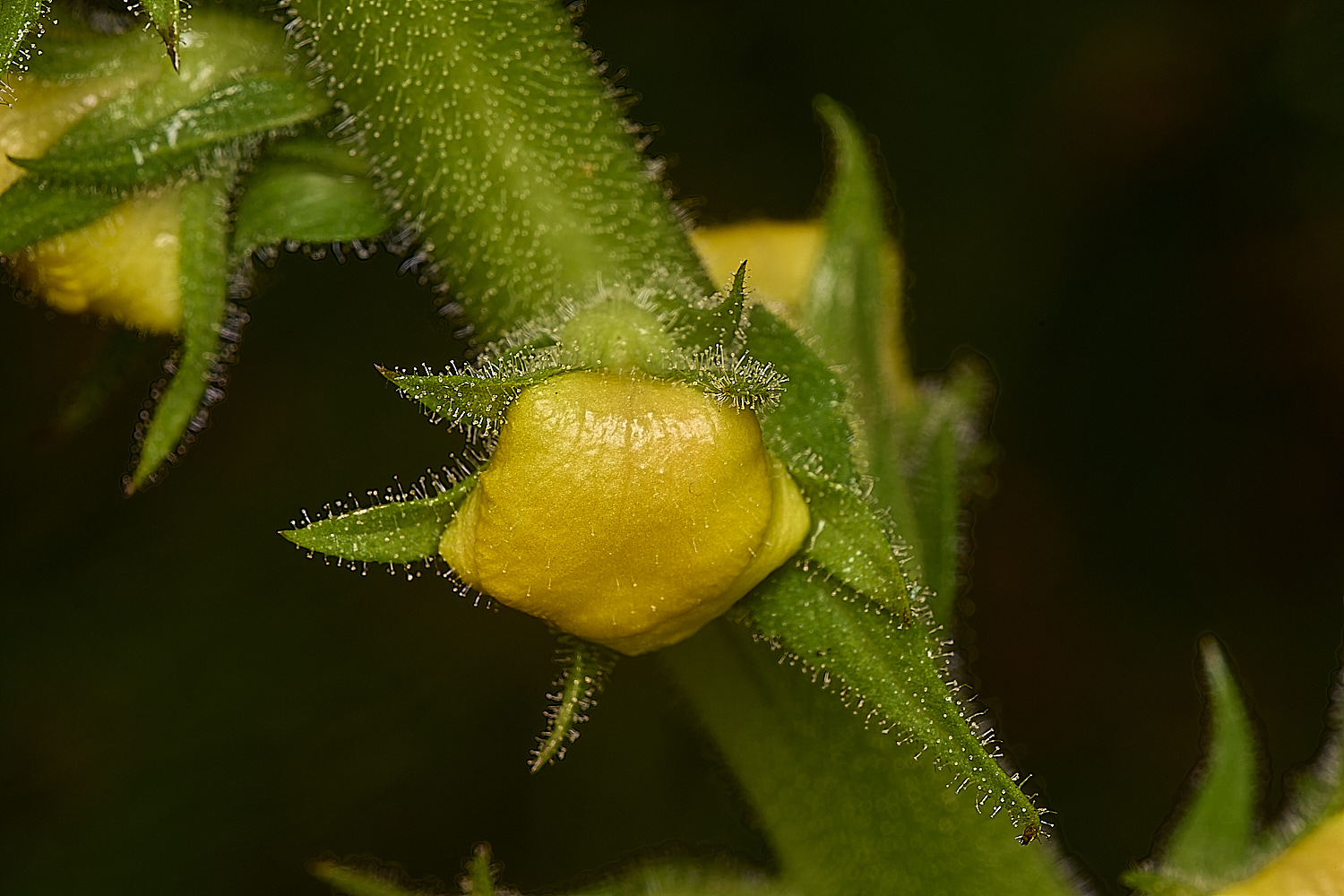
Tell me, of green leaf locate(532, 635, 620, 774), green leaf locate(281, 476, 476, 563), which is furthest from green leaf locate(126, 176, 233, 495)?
green leaf locate(532, 635, 620, 774)

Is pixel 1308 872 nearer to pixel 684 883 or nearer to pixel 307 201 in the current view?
pixel 684 883

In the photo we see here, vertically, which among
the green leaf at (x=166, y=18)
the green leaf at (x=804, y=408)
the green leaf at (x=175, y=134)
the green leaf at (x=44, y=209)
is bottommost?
the green leaf at (x=804, y=408)

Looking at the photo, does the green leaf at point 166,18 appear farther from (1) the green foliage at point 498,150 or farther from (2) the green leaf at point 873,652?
(2) the green leaf at point 873,652

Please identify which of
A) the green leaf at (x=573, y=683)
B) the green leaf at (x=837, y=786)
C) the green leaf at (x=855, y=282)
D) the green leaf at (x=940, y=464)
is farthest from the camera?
the green leaf at (x=855, y=282)

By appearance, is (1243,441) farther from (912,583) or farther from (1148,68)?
(912,583)

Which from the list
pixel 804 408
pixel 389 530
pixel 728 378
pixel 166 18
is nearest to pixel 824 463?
pixel 804 408

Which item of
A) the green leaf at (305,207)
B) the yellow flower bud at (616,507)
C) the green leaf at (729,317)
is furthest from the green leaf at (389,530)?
the green leaf at (305,207)
